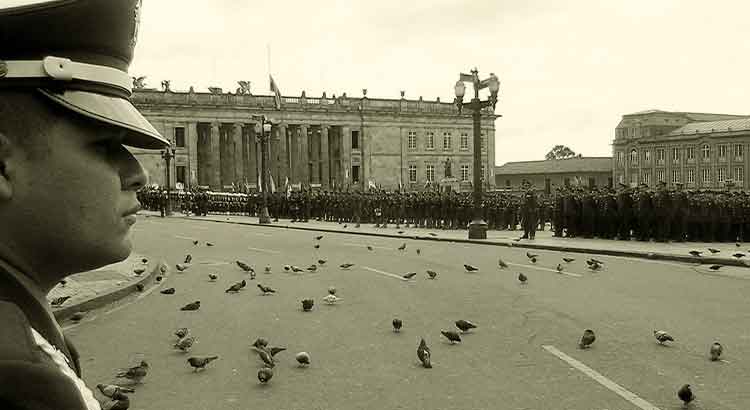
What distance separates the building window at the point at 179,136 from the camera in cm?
8544

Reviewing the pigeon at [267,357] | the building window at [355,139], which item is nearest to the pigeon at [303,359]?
the pigeon at [267,357]

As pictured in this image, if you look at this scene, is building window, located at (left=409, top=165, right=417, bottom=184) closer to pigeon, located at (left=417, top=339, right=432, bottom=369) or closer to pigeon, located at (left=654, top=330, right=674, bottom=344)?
pigeon, located at (left=654, top=330, right=674, bottom=344)

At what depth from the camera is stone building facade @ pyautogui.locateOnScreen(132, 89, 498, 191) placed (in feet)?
283

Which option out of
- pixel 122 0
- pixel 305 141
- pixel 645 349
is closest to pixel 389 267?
pixel 645 349

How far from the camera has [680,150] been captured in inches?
4264

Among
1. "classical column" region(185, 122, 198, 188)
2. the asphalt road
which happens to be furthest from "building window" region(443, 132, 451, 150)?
the asphalt road

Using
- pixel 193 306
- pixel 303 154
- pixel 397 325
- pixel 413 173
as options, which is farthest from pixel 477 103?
pixel 413 173

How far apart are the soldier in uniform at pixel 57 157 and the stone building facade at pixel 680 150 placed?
10487cm

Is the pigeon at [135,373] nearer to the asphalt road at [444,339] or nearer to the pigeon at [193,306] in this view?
the asphalt road at [444,339]

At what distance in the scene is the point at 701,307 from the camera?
1017cm

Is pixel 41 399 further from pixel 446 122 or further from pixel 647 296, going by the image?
pixel 446 122

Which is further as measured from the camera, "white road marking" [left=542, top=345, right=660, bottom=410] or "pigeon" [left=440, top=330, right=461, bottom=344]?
"pigeon" [left=440, top=330, right=461, bottom=344]

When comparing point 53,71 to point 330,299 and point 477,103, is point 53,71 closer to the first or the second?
point 330,299

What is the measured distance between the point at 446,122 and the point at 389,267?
87.7 meters
